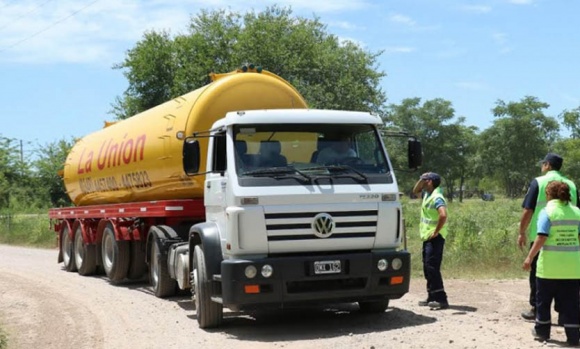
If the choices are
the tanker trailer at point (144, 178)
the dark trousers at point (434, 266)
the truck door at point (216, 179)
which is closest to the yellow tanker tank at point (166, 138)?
the tanker trailer at point (144, 178)

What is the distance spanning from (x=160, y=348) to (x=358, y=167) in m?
3.15

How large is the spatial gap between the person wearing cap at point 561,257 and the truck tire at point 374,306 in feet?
9.11

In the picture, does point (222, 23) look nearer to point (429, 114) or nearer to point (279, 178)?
point (279, 178)

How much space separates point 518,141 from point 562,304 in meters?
84.9

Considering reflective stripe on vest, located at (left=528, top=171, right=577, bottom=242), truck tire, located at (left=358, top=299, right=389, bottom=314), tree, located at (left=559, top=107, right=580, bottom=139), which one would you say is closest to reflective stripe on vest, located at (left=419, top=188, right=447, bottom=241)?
truck tire, located at (left=358, top=299, right=389, bottom=314)

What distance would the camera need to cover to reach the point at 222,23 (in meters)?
43.5

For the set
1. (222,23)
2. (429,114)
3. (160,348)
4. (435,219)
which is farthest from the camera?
(429,114)

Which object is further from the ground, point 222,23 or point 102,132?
point 222,23

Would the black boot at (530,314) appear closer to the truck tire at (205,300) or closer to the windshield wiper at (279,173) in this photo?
the windshield wiper at (279,173)

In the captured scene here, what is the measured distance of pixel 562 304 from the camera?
7258 mm

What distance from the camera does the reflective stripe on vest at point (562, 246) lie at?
7211mm

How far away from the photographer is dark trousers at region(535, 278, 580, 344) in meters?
7.20

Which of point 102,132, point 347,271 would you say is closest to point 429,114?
point 102,132

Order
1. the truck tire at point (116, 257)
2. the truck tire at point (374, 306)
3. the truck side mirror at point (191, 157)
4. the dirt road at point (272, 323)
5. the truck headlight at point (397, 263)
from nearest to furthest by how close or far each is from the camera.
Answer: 1. the dirt road at point (272, 323)
2. the truck headlight at point (397, 263)
3. the truck side mirror at point (191, 157)
4. the truck tire at point (374, 306)
5. the truck tire at point (116, 257)
